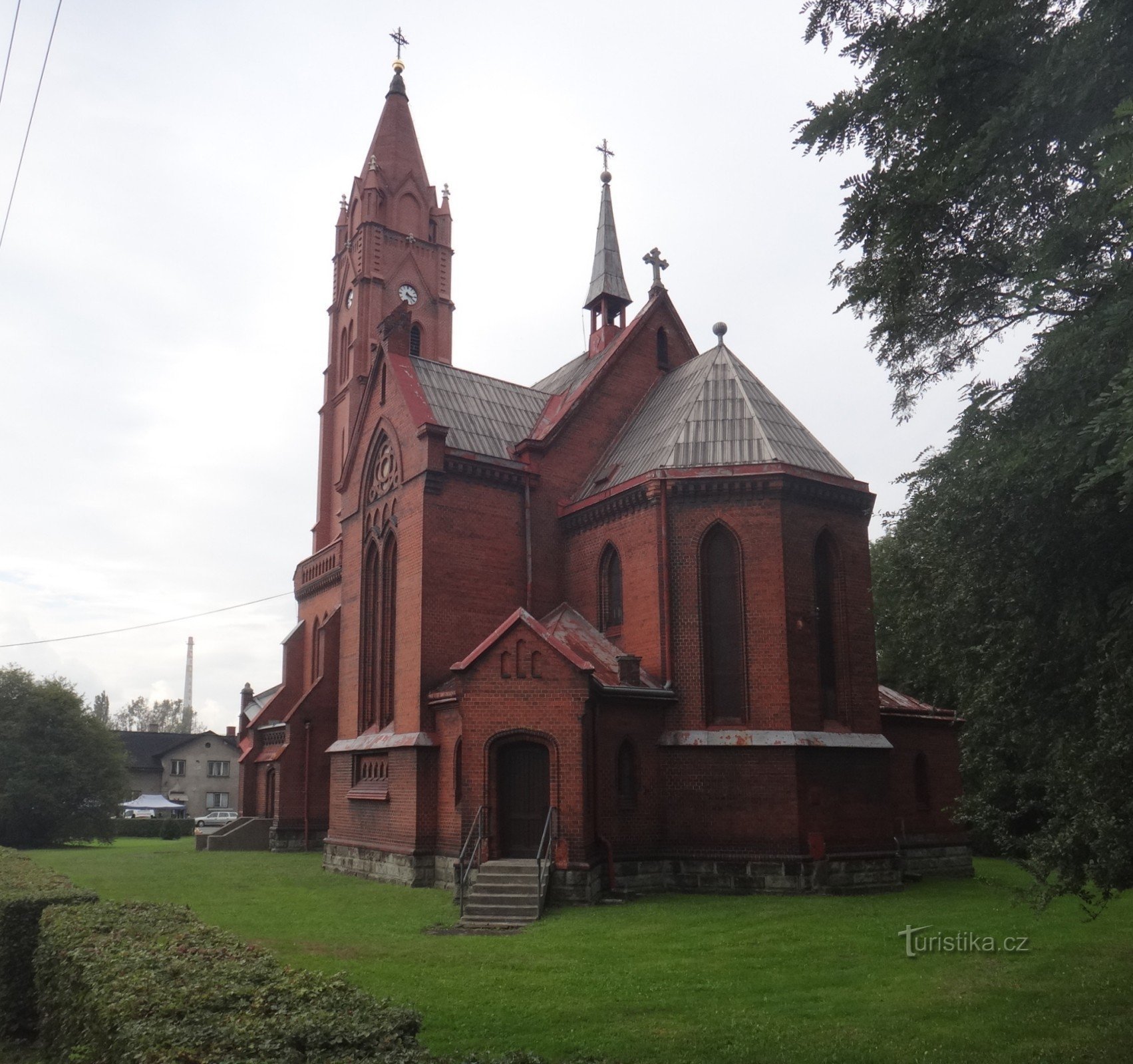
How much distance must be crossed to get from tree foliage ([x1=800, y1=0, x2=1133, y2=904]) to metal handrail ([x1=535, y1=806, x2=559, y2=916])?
9.13 meters

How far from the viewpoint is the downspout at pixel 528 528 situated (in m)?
24.2

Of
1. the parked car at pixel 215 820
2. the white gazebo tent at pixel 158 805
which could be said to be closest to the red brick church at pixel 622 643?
the parked car at pixel 215 820

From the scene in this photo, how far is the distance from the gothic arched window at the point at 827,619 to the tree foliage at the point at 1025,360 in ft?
33.7

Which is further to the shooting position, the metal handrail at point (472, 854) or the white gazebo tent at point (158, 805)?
the white gazebo tent at point (158, 805)

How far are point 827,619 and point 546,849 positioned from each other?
804 centimetres

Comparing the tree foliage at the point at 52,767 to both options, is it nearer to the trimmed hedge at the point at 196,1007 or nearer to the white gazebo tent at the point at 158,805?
the white gazebo tent at the point at 158,805

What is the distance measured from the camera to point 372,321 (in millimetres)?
38188

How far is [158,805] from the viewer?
6356 cm

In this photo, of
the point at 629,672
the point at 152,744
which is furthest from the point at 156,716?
the point at 629,672

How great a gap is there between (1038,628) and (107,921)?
29.8 ft

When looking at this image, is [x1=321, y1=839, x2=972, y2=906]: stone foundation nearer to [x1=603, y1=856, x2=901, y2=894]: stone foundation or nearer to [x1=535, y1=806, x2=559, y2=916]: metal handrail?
[x1=603, y1=856, x2=901, y2=894]: stone foundation

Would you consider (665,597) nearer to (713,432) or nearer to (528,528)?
(713,432)

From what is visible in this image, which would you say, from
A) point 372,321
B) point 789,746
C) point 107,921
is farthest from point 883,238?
point 372,321

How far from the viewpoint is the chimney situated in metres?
20.4
